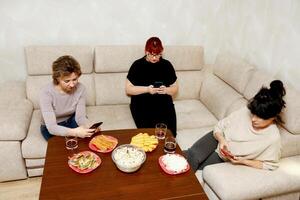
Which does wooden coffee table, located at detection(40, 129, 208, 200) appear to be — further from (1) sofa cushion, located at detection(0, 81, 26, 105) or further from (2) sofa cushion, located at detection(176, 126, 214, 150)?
(1) sofa cushion, located at detection(0, 81, 26, 105)

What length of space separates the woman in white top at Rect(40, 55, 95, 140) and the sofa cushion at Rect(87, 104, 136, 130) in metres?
0.34

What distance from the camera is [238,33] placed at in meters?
3.39

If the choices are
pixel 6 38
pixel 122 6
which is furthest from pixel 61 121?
pixel 122 6

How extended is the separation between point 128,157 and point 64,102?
826 mm

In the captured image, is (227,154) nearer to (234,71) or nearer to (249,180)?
(249,180)

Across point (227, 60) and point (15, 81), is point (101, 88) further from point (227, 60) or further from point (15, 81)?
point (227, 60)

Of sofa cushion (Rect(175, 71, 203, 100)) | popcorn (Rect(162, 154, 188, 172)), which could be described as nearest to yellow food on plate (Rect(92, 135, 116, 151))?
popcorn (Rect(162, 154, 188, 172))

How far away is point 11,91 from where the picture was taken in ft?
9.36

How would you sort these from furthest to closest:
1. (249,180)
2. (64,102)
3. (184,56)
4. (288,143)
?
(184,56)
(64,102)
(288,143)
(249,180)

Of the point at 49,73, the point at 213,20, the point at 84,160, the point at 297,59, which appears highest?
the point at 213,20

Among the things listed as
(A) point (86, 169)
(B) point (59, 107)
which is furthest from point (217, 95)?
(A) point (86, 169)

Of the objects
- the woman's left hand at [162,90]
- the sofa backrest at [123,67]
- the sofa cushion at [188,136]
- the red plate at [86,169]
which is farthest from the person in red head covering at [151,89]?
the red plate at [86,169]

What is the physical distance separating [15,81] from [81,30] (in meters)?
0.90

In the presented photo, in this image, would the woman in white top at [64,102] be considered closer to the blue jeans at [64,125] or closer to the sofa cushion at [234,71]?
the blue jeans at [64,125]
